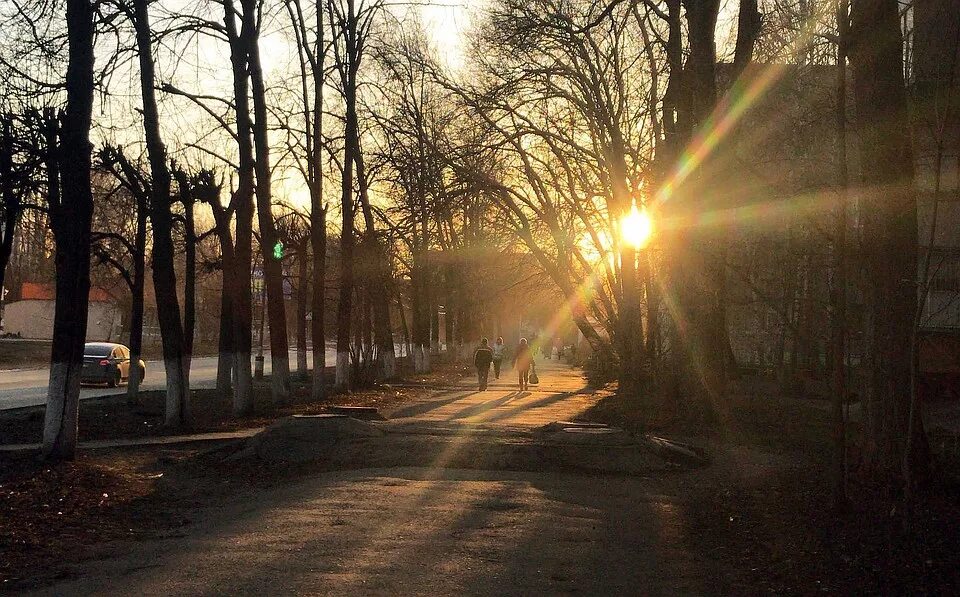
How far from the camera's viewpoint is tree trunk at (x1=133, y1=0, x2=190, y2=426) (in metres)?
17.0

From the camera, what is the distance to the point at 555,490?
37.1 ft

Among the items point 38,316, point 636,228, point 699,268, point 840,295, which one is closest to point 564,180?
point 636,228

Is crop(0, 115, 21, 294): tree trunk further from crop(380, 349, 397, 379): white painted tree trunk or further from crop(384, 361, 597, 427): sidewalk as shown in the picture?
crop(380, 349, 397, 379): white painted tree trunk

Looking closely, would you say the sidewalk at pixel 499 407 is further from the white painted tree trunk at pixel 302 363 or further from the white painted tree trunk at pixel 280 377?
the white painted tree trunk at pixel 302 363

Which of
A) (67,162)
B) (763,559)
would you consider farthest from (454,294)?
(763,559)

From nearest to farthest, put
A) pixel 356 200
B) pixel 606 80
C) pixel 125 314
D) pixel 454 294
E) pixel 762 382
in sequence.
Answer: pixel 606 80
pixel 356 200
pixel 762 382
pixel 454 294
pixel 125 314

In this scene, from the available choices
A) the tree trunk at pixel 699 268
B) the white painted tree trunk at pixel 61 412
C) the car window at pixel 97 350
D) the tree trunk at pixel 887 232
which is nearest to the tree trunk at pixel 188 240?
the car window at pixel 97 350

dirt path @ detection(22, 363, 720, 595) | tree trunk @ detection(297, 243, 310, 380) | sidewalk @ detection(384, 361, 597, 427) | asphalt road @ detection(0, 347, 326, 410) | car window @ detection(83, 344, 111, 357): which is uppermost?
tree trunk @ detection(297, 243, 310, 380)

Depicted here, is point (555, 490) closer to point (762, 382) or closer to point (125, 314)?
point (762, 382)

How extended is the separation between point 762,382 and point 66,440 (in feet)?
87.7

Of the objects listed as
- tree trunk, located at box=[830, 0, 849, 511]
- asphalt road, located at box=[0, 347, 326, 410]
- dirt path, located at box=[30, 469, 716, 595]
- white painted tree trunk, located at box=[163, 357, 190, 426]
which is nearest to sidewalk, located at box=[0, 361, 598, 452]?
white painted tree trunk, located at box=[163, 357, 190, 426]

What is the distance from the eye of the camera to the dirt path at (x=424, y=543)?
6918mm

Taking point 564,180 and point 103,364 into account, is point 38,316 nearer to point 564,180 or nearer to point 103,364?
point 103,364

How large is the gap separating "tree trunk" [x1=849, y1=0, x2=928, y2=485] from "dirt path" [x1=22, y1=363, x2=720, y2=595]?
2.10 m
